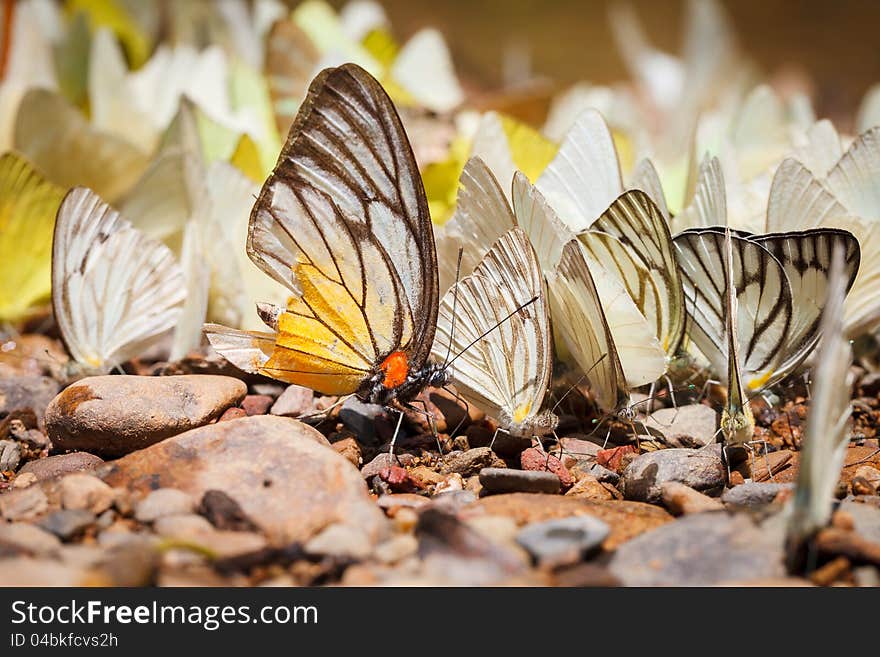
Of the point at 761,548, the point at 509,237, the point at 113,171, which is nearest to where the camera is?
the point at 761,548

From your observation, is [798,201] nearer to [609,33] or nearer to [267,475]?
[267,475]

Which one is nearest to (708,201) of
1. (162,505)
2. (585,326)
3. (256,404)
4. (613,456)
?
(585,326)

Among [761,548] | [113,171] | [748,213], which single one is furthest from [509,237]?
[113,171]

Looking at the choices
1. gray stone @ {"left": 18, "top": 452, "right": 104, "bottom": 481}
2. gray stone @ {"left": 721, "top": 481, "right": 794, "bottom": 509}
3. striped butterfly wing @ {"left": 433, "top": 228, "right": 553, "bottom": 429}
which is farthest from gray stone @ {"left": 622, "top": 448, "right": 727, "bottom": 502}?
gray stone @ {"left": 18, "top": 452, "right": 104, "bottom": 481}

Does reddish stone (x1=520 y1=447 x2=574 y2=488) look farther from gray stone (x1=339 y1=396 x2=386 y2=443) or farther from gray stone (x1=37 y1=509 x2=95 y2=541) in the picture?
gray stone (x1=37 y1=509 x2=95 y2=541)

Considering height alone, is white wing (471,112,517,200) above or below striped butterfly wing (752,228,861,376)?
above
